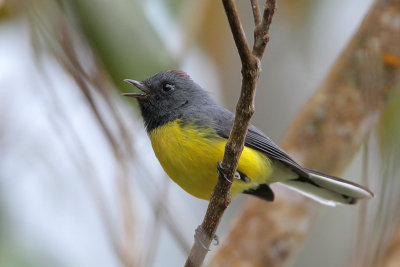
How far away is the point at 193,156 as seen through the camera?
3.35m

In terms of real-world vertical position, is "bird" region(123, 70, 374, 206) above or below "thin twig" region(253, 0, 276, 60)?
below

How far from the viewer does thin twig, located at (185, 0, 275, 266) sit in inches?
87.2

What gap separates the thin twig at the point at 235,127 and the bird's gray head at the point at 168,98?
92 cm

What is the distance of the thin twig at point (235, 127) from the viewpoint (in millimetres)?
2215

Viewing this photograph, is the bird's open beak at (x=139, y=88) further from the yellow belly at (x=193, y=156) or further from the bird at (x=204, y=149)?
the yellow belly at (x=193, y=156)

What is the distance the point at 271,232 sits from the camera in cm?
459

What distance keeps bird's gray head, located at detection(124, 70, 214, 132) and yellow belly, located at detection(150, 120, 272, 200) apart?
164 mm

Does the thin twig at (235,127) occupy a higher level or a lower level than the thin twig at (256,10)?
lower

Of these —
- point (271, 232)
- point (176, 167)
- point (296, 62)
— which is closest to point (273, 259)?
point (271, 232)

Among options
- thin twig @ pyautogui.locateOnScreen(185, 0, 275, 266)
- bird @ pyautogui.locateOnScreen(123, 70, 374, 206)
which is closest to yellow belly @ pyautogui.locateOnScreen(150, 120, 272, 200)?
bird @ pyautogui.locateOnScreen(123, 70, 374, 206)

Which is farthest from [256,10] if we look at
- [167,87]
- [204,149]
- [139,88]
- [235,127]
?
[167,87]

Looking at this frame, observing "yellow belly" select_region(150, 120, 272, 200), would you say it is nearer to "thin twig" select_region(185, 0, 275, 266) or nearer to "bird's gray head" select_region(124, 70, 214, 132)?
"bird's gray head" select_region(124, 70, 214, 132)

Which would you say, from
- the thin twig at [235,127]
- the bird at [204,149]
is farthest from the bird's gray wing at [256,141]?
the thin twig at [235,127]

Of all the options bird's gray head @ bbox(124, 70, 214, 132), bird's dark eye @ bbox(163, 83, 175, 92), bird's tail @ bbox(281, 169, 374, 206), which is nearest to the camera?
bird's gray head @ bbox(124, 70, 214, 132)
